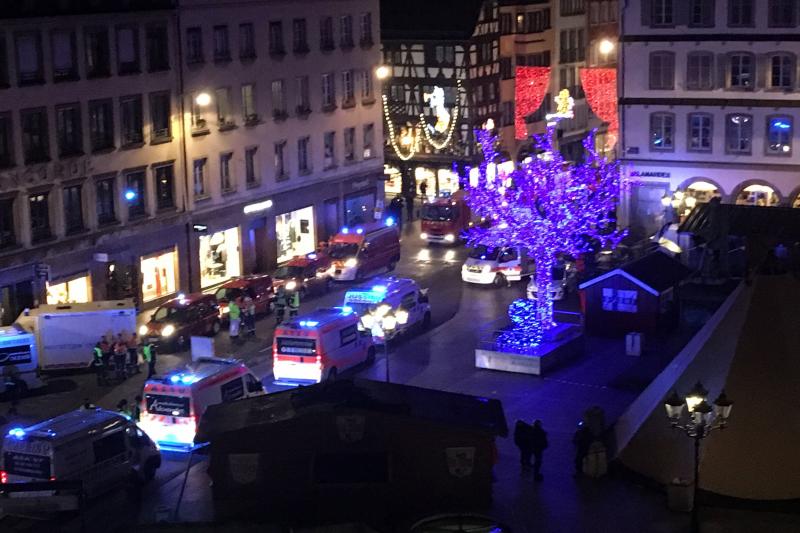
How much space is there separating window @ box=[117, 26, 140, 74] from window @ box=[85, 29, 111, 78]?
71 cm

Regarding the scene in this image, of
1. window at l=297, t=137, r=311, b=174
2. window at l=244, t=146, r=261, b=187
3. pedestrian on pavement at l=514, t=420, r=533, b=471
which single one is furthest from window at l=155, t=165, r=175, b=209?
pedestrian on pavement at l=514, t=420, r=533, b=471

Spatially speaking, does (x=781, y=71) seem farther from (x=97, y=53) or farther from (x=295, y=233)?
(x=97, y=53)

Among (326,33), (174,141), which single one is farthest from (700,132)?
(174,141)

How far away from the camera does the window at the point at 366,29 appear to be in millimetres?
69750

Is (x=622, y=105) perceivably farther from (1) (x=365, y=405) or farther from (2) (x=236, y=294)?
(1) (x=365, y=405)

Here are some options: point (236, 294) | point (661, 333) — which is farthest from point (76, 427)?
point (661, 333)

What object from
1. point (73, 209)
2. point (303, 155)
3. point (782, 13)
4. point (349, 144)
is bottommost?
point (73, 209)

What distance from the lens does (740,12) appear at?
6606 centimetres

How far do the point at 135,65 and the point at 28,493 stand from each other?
25.7m

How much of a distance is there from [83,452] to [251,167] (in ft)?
96.1

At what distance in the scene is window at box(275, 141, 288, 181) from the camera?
64.1 meters

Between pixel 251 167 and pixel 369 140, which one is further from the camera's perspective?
pixel 369 140

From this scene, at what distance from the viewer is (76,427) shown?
34.6 m

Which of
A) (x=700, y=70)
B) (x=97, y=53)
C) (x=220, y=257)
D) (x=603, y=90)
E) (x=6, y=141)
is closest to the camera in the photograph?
(x=6, y=141)
